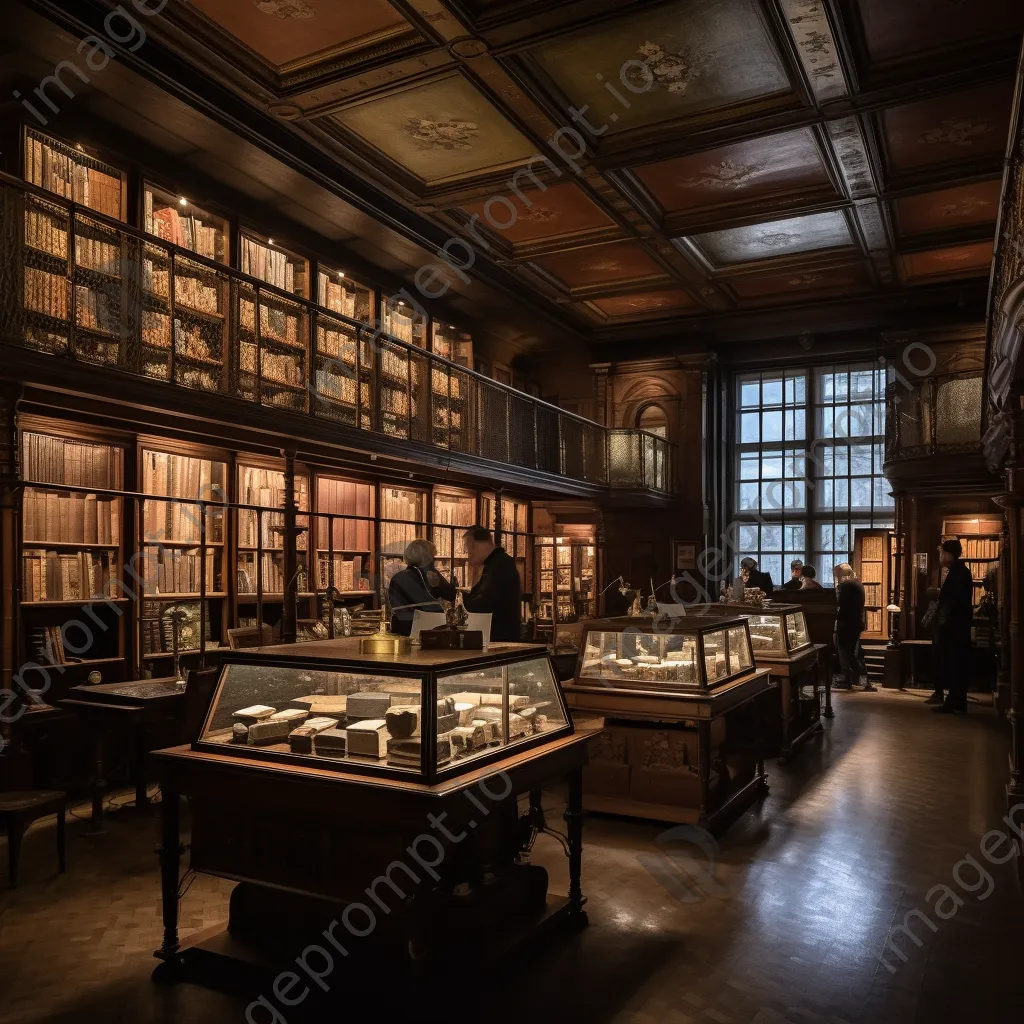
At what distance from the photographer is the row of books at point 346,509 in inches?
358

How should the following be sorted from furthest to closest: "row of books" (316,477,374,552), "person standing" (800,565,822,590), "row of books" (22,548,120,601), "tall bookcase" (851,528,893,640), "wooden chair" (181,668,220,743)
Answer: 1. "tall bookcase" (851,528,893,640)
2. "person standing" (800,565,822,590)
3. "row of books" (316,477,374,552)
4. "row of books" (22,548,120,601)
5. "wooden chair" (181,668,220,743)

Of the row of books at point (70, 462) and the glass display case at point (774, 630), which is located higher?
the row of books at point (70, 462)

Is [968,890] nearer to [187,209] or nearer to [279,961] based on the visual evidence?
[279,961]

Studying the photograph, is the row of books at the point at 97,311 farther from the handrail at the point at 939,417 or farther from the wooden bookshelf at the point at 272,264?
the handrail at the point at 939,417

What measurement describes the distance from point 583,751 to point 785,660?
382 centimetres

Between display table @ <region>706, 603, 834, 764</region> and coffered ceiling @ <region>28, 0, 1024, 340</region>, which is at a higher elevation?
coffered ceiling @ <region>28, 0, 1024, 340</region>

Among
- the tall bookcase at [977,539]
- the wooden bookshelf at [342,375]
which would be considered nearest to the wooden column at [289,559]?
the wooden bookshelf at [342,375]

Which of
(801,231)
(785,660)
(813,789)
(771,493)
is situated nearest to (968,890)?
(813,789)

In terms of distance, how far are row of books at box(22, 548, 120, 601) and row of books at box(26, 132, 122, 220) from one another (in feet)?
8.57

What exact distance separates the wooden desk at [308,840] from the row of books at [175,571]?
3.93 metres

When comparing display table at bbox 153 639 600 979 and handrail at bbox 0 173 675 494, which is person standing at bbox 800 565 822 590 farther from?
display table at bbox 153 639 600 979

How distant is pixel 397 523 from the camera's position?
973 cm

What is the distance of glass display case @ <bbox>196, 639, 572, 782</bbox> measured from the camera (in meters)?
3.00

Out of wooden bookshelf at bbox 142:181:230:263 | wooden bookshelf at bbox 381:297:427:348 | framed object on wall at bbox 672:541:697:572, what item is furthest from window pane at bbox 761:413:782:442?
wooden bookshelf at bbox 142:181:230:263
